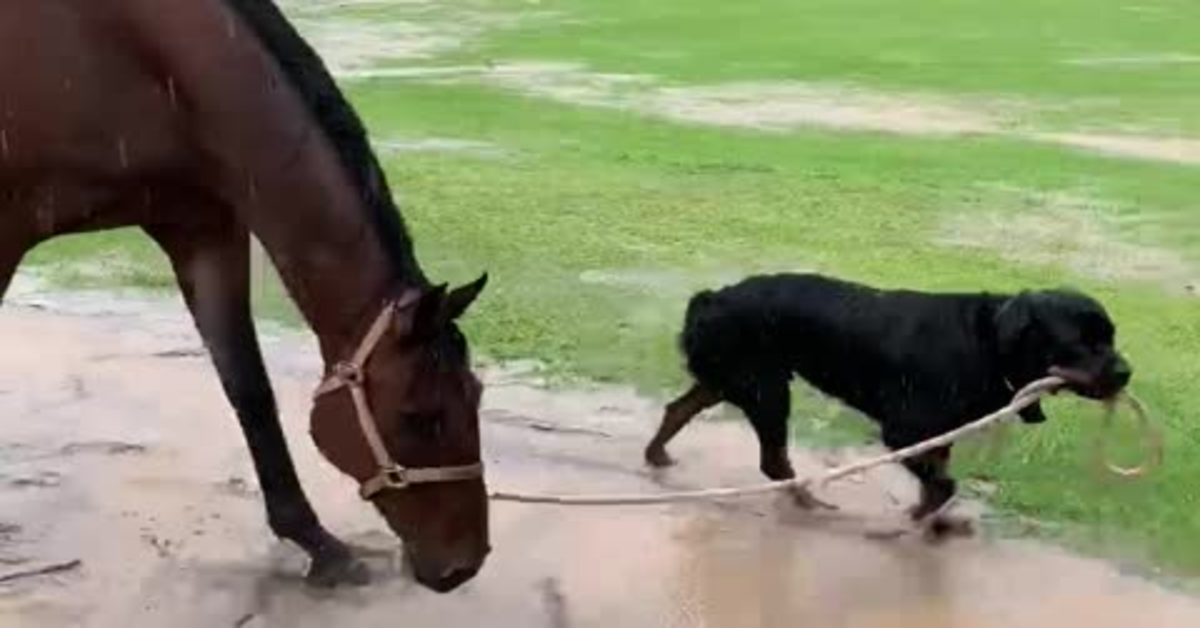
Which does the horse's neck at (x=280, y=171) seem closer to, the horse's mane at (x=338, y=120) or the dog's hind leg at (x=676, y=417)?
the horse's mane at (x=338, y=120)

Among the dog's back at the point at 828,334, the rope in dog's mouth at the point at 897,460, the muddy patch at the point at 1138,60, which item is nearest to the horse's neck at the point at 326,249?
the rope in dog's mouth at the point at 897,460

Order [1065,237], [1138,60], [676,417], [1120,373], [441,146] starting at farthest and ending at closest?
[1138,60]
[441,146]
[1065,237]
[676,417]
[1120,373]

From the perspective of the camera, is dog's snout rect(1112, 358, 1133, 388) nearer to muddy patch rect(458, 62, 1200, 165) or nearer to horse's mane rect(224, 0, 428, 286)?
horse's mane rect(224, 0, 428, 286)

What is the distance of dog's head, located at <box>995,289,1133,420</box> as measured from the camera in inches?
218

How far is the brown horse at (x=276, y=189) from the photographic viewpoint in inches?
177

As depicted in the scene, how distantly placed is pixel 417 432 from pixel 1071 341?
2018 millimetres

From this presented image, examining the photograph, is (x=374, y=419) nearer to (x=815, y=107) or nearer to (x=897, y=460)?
(x=897, y=460)

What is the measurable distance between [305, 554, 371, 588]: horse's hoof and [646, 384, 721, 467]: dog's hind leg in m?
1.32

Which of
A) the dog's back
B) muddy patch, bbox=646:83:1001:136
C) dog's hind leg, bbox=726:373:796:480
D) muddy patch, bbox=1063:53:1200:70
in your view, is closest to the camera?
the dog's back

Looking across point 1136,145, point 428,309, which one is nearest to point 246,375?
point 428,309

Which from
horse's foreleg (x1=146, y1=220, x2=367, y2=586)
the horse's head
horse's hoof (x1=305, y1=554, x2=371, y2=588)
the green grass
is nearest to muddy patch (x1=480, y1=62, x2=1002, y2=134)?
the green grass

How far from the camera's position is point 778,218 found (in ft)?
35.6

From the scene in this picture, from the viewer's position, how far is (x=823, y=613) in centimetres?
540

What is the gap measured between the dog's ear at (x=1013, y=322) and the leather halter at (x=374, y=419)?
72.0 inches
